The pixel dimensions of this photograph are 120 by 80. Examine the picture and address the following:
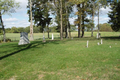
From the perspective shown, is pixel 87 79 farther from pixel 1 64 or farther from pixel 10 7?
pixel 10 7

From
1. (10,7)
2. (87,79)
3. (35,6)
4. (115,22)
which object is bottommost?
(87,79)

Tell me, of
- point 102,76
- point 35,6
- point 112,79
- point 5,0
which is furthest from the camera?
point 35,6

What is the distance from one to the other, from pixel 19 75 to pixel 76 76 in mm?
2585

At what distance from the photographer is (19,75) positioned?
5223 millimetres

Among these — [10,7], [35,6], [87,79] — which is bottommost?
[87,79]

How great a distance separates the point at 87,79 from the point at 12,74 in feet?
11.2

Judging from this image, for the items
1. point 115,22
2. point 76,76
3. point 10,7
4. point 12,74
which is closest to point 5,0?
point 10,7

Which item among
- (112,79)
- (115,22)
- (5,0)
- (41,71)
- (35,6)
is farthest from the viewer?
(35,6)

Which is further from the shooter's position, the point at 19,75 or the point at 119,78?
the point at 19,75

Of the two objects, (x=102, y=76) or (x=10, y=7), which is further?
(x=10, y=7)

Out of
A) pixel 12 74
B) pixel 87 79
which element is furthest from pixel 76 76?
pixel 12 74

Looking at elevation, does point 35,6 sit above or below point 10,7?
above

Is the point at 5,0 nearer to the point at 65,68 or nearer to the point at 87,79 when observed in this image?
the point at 65,68

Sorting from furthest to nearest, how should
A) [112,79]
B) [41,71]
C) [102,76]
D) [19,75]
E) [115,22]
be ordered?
[115,22] → [41,71] → [19,75] → [102,76] → [112,79]
